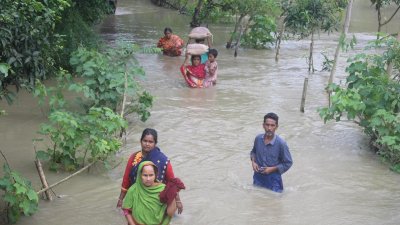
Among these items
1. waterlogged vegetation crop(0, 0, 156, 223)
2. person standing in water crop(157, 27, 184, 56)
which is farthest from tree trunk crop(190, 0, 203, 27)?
waterlogged vegetation crop(0, 0, 156, 223)

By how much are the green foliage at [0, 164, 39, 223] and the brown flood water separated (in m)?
0.38

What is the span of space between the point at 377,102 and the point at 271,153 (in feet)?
9.30

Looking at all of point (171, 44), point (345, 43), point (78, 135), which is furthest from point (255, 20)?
point (78, 135)

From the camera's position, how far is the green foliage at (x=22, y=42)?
→ 495cm

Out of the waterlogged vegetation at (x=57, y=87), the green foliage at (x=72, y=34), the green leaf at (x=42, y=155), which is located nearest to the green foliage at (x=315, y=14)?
the green foliage at (x=72, y=34)

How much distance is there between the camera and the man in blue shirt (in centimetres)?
646

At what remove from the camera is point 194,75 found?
13258mm

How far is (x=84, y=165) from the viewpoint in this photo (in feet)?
25.6

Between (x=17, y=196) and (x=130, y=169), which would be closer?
(x=130, y=169)

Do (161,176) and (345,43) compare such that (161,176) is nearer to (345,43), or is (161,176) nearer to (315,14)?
(345,43)

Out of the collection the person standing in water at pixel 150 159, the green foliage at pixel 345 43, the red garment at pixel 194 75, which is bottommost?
the red garment at pixel 194 75

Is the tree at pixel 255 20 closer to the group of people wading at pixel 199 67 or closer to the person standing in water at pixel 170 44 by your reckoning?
the person standing in water at pixel 170 44

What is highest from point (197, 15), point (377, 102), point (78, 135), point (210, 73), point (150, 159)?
point (197, 15)

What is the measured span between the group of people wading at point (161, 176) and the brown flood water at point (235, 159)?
471 mm
